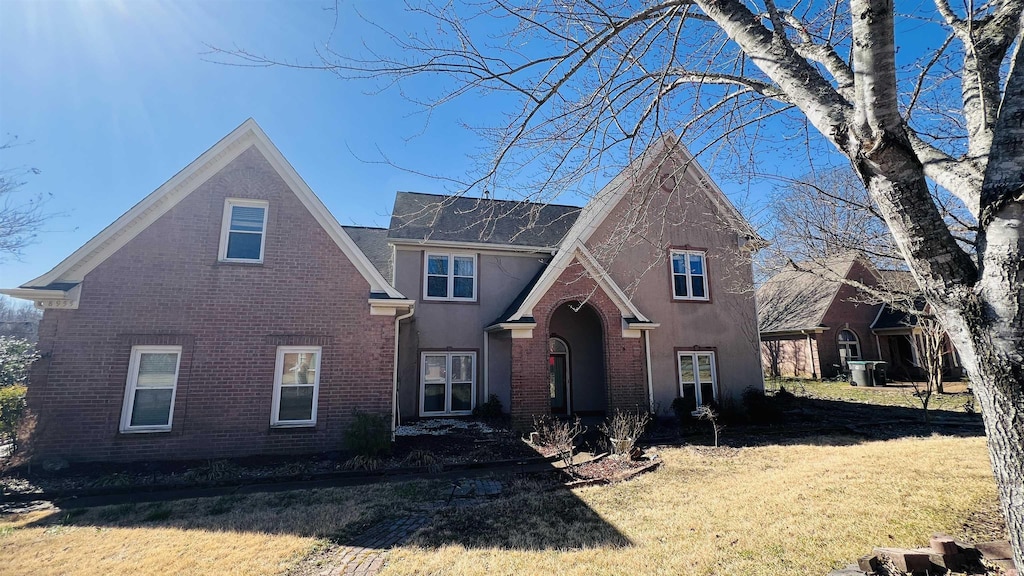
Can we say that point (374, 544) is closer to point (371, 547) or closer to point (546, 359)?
point (371, 547)

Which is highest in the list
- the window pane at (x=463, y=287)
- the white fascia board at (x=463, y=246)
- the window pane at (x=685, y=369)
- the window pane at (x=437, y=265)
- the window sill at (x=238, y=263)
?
the white fascia board at (x=463, y=246)

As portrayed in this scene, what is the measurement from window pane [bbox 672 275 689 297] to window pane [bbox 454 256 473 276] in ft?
24.0

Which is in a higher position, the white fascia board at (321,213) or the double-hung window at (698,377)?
the white fascia board at (321,213)

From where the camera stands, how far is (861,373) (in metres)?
22.8

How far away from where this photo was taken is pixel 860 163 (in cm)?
287

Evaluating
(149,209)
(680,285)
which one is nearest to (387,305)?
(149,209)

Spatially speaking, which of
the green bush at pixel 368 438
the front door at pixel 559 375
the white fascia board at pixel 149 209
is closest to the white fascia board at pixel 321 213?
the white fascia board at pixel 149 209

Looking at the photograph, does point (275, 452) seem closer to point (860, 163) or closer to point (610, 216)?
point (860, 163)

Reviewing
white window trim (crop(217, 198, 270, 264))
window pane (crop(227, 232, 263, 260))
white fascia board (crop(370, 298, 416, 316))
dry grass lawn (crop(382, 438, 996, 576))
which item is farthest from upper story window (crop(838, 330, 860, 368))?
window pane (crop(227, 232, 263, 260))

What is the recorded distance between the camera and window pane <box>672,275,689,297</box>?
16.1 m

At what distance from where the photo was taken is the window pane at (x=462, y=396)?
15.1 metres

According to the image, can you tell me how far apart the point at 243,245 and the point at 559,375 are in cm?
1073

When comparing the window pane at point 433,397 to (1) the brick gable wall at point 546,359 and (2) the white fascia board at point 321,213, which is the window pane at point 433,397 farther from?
(2) the white fascia board at point 321,213

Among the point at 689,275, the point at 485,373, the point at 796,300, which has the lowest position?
the point at 485,373
